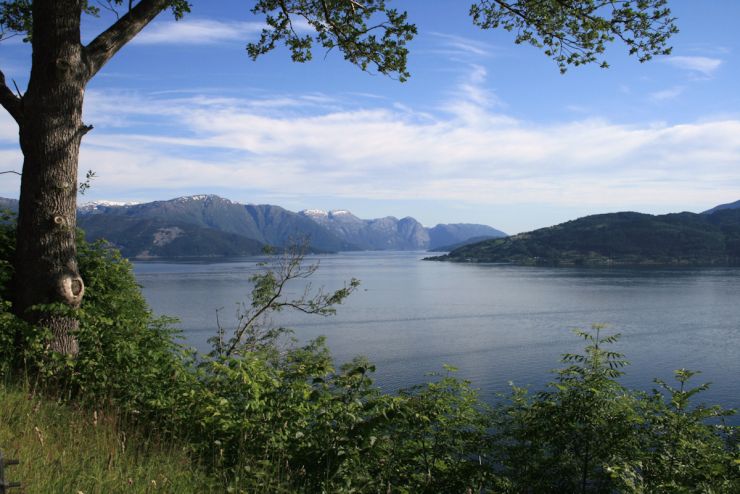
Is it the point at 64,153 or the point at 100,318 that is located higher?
the point at 64,153

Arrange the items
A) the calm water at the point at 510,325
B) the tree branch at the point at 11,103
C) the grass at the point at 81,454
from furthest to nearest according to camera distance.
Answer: the calm water at the point at 510,325
the tree branch at the point at 11,103
the grass at the point at 81,454

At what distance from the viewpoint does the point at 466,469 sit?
955cm

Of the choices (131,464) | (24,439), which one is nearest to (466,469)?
(131,464)

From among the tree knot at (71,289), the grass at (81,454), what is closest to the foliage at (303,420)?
the grass at (81,454)

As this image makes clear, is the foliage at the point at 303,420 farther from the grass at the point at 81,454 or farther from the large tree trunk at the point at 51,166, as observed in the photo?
the large tree trunk at the point at 51,166

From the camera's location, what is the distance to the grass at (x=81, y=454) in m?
4.65

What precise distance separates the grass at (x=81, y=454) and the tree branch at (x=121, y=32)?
198 inches

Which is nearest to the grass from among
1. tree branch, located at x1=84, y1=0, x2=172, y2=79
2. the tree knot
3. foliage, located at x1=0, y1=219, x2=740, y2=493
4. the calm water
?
foliage, located at x1=0, y1=219, x2=740, y2=493

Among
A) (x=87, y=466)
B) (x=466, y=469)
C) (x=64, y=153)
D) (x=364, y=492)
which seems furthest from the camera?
(x=466, y=469)

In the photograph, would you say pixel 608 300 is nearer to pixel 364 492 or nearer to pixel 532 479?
pixel 532 479

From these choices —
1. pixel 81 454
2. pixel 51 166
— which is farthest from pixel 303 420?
pixel 51 166

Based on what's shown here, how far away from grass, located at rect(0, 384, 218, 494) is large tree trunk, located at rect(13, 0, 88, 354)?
1.67m

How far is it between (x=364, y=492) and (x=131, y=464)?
2.64m

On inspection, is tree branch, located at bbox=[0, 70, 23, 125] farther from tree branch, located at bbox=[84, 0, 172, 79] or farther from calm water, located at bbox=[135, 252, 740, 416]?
calm water, located at bbox=[135, 252, 740, 416]
